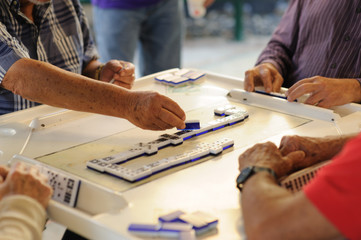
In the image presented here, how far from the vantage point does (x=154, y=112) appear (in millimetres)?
1491

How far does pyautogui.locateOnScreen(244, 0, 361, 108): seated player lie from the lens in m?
1.75

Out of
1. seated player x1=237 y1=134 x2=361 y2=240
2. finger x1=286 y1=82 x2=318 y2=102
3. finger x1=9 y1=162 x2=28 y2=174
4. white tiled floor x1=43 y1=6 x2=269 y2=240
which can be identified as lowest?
white tiled floor x1=43 y1=6 x2=269 y2=240

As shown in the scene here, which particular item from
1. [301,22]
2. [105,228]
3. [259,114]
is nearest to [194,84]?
[259,114]

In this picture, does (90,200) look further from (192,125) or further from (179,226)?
(192,125)

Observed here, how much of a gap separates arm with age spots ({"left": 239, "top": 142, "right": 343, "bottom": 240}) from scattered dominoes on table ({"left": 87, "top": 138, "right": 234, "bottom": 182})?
0.25m

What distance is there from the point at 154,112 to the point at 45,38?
686 mm

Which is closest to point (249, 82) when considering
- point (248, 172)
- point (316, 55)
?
point (316, 55)

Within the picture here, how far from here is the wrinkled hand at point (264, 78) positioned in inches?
73.7

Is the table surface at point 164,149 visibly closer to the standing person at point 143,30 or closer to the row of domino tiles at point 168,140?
the row of domino tiles at point 168,140

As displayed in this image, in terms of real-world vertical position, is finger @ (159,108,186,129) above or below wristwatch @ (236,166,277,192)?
below

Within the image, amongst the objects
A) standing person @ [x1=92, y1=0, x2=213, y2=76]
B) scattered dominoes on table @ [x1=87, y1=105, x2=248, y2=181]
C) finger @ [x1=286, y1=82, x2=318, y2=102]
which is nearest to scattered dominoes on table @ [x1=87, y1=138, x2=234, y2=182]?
scattered dominoes on table @ [x1=87, y1=105, x2=248, y2=181]

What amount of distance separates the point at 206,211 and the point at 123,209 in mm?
188

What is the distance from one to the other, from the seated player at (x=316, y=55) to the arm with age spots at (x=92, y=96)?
1.57 ft

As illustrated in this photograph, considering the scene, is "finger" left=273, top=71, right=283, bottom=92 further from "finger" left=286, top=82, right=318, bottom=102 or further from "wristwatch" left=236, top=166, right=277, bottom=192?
"wristwatch" left=236, top=166, right=277, bottom=192
